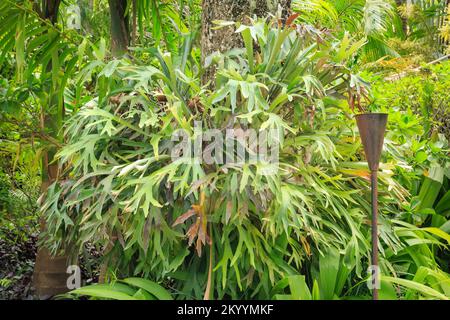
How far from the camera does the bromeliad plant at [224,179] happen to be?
255 cm

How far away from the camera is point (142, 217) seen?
2.61m

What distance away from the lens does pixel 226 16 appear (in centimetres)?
324

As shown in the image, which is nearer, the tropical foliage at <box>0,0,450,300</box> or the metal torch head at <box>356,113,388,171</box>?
the metal torch head at <box>356,113,388,171</box>

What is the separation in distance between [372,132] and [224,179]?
0.73m

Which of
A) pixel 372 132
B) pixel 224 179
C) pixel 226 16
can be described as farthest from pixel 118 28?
pixel 372 132

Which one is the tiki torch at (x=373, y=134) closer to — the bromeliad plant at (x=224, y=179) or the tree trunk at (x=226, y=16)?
the bromeliad plant at (x=224, y=179)

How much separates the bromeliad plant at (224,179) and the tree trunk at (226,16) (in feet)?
0.87

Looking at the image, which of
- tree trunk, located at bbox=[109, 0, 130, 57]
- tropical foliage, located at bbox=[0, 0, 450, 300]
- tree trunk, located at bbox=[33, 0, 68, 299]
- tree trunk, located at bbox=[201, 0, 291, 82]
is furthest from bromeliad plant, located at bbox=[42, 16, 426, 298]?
tree trunk, located at bbox=[33, 0, 68, 299]

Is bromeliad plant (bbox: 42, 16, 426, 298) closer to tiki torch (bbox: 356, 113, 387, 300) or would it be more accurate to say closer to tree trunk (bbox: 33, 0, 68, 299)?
tiki torch (bbox: 356, 113, 387, 300)

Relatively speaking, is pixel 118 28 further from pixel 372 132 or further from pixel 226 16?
pixel 372 132

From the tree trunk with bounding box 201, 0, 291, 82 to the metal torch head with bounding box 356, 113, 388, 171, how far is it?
115cm

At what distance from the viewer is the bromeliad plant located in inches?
101
